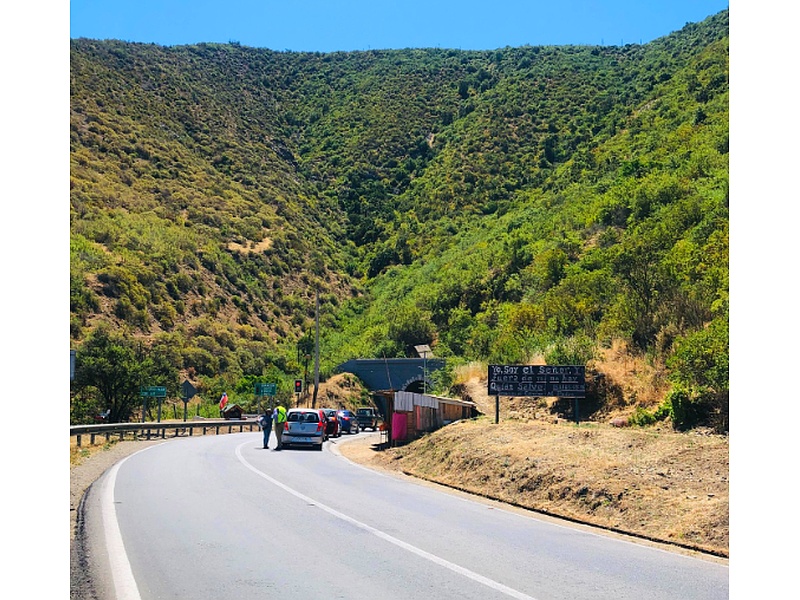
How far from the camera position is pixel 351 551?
33.7ft

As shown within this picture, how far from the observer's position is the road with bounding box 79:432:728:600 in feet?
27.2

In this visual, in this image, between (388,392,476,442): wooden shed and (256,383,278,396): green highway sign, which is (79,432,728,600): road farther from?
(256,383,278,396): green highway sign

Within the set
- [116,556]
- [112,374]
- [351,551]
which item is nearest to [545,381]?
[351,551]

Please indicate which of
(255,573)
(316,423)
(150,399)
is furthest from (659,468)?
(150,399)

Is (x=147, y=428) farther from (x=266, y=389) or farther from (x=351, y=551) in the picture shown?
(x=351, y=551)

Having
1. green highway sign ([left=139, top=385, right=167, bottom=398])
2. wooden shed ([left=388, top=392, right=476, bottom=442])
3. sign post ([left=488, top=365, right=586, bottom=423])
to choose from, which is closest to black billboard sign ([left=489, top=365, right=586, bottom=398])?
sign post ([left=488, top=365, right=586, bottom=423])

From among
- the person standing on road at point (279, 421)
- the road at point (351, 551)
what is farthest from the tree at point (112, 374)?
the road at point (351, 551)

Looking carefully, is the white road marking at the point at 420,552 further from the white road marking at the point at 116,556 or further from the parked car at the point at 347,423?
the parked car at the point at 347,423

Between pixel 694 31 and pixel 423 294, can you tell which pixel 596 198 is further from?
pixel 694 31

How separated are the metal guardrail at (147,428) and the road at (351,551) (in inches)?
538

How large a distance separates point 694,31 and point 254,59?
235 feet

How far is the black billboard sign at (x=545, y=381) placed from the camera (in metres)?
23.6

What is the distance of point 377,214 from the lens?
10588 centimetres

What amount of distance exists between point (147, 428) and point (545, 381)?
19938 millimetres
